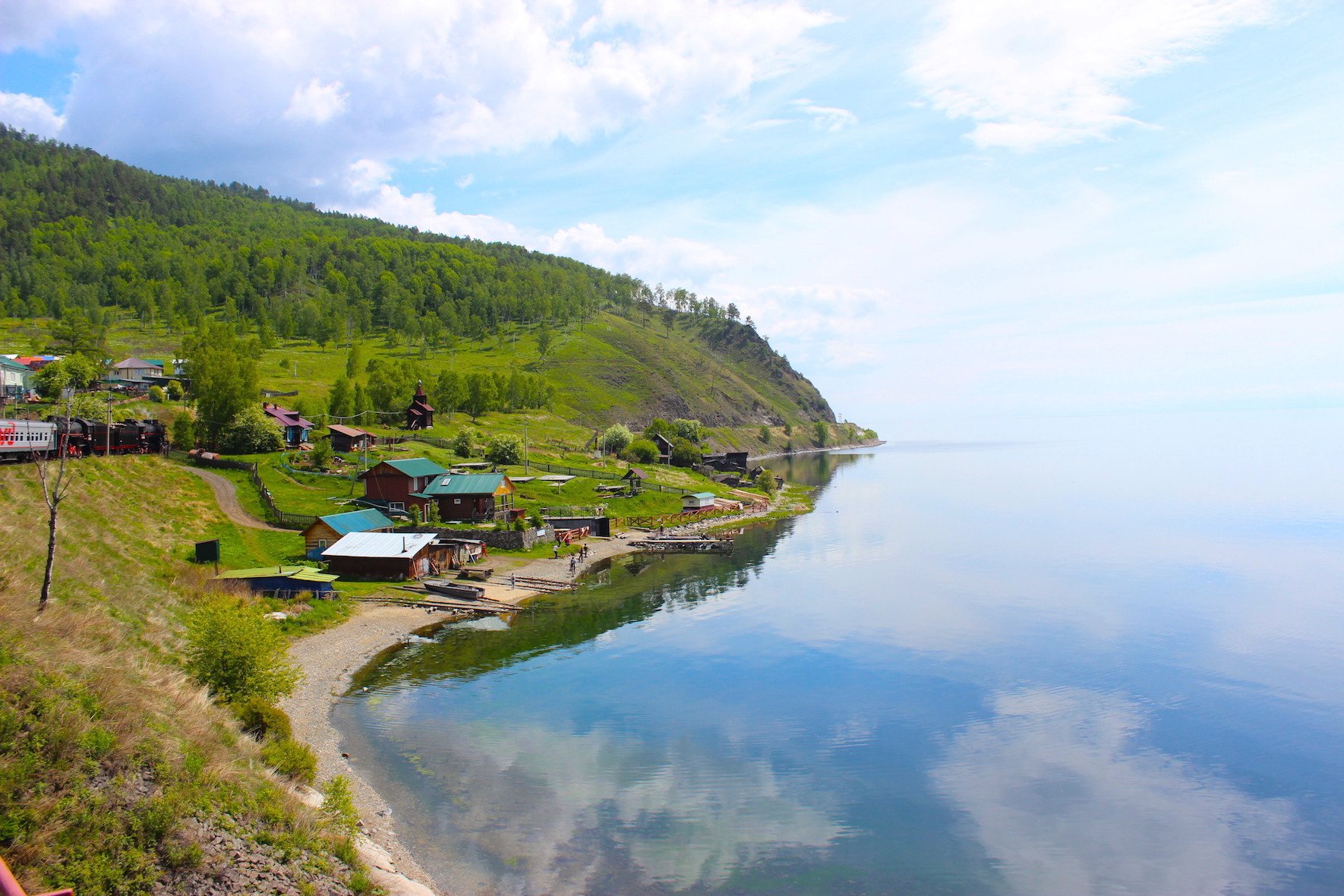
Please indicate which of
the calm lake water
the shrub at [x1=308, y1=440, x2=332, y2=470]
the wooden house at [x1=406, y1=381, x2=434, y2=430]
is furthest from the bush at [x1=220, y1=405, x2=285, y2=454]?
the calm lake water

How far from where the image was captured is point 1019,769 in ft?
102

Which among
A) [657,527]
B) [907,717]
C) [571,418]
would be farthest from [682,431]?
[907,717]

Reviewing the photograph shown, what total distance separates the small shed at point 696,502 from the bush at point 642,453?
29.9 meters

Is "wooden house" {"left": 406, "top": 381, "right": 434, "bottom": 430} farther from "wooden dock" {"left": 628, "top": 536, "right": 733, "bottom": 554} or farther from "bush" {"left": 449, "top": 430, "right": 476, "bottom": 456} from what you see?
"wooden dock" {"left": 628, "top": 536, "right": 733, "bottom": 554}

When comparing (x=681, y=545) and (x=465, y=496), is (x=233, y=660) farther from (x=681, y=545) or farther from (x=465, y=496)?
(x=681, y=545)

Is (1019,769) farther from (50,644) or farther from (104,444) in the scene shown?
(104,444)

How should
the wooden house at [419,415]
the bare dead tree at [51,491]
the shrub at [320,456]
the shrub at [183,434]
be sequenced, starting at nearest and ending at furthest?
the bare dead tree at [51,491], the shrub at [183,434], the shrub at [320,456], the wooden house at [419,415]

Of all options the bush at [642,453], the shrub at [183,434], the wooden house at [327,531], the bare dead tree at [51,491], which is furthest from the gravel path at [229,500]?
the bush at [642,453]

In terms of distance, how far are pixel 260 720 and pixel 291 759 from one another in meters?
2.96

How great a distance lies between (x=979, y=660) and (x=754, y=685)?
14.3 m

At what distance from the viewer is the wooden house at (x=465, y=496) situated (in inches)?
2945

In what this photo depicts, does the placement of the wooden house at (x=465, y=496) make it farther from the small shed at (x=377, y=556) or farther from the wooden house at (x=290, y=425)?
the wooden house at (x=290, y=425)

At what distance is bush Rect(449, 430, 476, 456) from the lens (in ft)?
349

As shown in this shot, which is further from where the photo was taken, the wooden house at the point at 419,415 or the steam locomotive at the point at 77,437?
the wooden house at the point at 419,415
